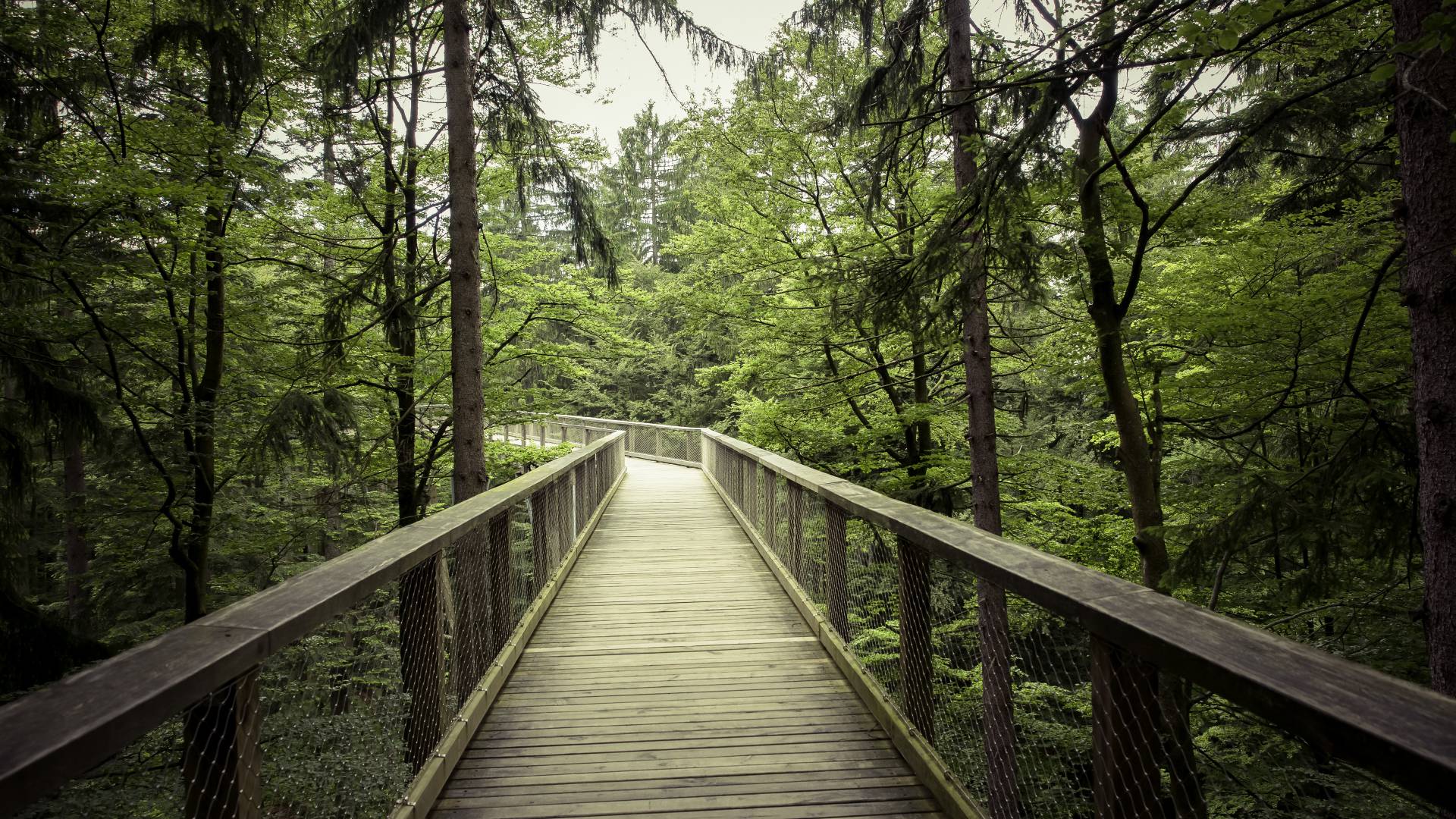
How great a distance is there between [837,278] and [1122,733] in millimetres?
5141

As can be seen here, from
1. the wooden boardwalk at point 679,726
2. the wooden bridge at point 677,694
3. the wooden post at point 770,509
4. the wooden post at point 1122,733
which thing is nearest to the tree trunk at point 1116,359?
the wooden bridge at point 677,694

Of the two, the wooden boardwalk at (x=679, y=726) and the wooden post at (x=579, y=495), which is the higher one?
the wooden post at (x=579, y=495)

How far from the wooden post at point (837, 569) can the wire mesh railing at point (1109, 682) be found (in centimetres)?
A: 1

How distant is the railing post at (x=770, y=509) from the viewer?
22.2 feet

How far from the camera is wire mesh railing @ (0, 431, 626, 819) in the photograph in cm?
124

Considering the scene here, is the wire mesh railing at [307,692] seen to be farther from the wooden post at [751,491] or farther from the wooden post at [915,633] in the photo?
the wooden post at [751,491]

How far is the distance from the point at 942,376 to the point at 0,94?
10983 millimetres

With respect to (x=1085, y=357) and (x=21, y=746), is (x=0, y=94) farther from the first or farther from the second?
(x=1085, y=357)

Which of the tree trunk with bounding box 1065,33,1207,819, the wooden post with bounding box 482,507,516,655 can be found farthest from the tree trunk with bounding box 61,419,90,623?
the tree trunk with bounding box 1065,33,1207,819

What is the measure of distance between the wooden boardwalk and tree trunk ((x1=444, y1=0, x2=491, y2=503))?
170 cm

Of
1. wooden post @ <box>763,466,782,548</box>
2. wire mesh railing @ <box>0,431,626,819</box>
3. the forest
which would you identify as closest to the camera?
wire mesh railing @ <box>0,431,626,819</box>

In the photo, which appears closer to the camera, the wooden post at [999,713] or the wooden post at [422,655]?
the wooden post at [999,713]

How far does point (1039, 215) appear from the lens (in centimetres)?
620

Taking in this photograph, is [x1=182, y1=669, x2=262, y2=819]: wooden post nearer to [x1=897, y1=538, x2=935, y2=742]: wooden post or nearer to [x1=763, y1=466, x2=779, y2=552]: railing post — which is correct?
[x1=897, y1=538, x2=935, y2=742]: wooden post
